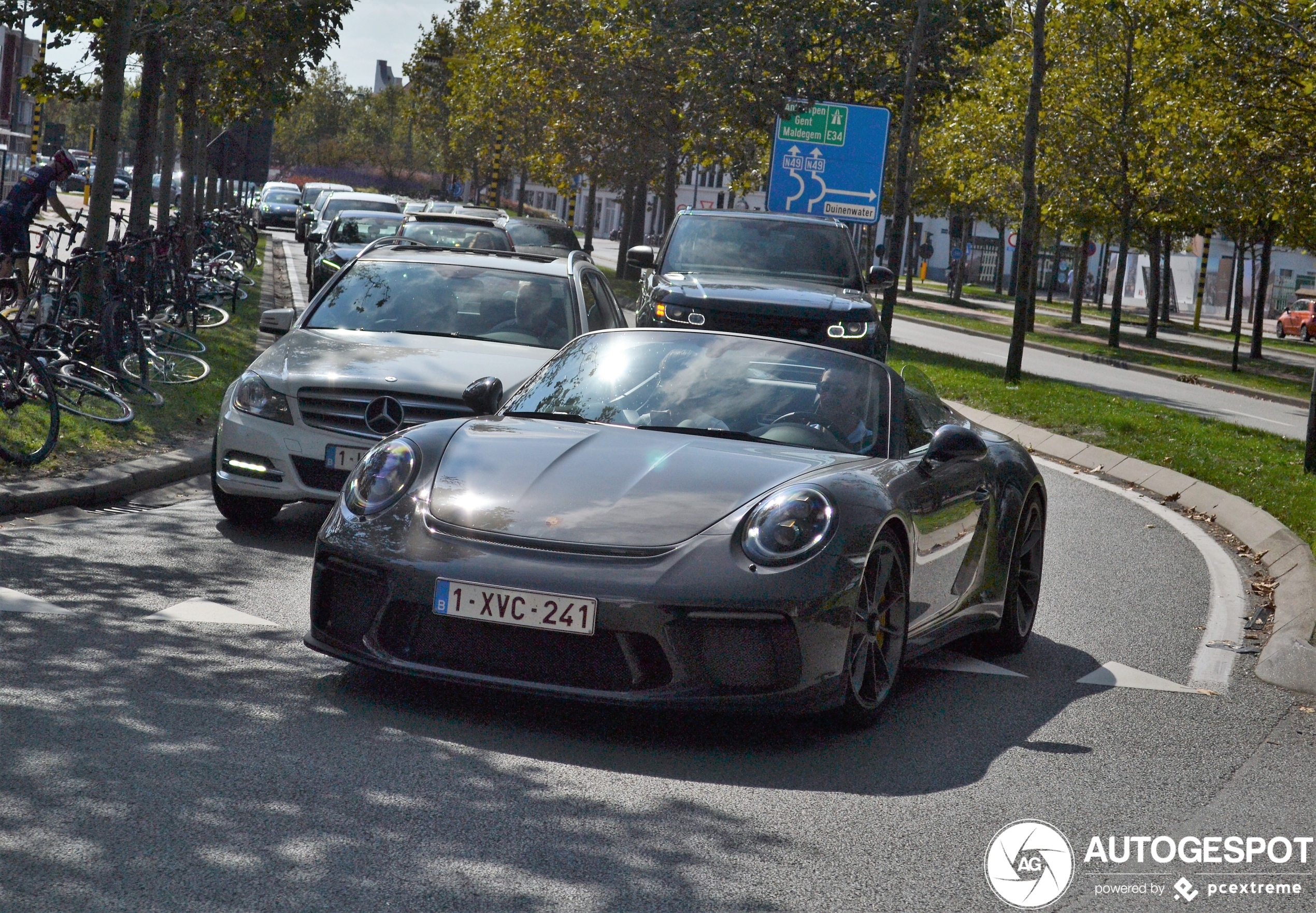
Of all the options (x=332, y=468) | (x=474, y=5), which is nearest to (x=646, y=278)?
(x=332, y=468)

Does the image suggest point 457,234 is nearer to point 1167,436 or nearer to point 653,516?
point 1167,436

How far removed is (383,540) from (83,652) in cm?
124

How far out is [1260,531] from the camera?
10773 millimetres

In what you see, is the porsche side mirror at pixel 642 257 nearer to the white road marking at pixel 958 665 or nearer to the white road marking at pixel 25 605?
the white road marking at pixel 958 665

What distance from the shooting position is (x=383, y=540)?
5301mm

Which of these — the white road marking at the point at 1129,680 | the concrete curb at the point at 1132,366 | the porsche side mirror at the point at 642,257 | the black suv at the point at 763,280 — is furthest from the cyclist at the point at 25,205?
the concrete curb at the point at 1132,366

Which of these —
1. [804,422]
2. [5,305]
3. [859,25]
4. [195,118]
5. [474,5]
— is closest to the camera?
[804,422]

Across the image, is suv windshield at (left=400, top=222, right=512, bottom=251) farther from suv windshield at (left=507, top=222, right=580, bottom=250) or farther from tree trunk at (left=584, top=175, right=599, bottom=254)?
tree trunk at (left=584, top=175, right=599, bottom=254)

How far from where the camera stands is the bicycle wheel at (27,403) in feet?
32.2

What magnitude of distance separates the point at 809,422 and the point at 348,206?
2920 cm

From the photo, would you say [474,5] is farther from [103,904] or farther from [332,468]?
[103,904]

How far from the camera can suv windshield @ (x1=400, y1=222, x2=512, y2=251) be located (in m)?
19.2

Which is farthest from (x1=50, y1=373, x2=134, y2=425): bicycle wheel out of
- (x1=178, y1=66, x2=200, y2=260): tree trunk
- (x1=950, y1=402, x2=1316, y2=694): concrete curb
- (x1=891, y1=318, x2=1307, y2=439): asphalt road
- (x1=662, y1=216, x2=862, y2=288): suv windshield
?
(x1=178, y1=66, x2=200, y2=260): tree trunk

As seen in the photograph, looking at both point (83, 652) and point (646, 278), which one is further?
point (646, 278)
